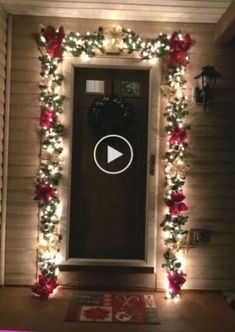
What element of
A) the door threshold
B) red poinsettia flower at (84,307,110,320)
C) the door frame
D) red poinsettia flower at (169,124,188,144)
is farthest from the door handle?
red poinsettia flower at (84,307,110,320)

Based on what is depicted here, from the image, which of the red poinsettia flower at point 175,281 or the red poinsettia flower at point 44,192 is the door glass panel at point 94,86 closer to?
the red poinsettia flower at point 44,192

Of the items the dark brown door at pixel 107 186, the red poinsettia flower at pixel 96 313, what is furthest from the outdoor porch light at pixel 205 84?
the red poinsettia flower at pixel 96 313

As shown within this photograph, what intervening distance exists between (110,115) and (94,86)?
368mm

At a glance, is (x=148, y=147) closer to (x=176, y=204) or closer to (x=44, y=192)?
(x=176, y=204)

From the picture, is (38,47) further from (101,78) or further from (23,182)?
(23,182)

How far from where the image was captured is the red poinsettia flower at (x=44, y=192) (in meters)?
3.24

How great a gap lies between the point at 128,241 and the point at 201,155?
111cm

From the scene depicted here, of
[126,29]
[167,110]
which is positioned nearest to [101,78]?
[126,29]

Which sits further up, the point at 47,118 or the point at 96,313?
the point at 47,118

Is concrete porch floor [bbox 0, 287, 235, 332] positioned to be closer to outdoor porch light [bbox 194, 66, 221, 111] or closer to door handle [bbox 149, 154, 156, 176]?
door handle [bbox 149, 154, 156, 176]

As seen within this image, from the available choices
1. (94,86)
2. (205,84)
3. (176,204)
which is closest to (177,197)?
(176,204)

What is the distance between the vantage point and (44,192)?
10.6 ft

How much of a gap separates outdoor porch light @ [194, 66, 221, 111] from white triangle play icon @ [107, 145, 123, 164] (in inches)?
36.1
